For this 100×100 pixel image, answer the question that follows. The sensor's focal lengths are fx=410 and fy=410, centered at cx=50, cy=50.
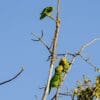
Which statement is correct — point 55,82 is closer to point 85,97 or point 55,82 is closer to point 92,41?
point 92,41

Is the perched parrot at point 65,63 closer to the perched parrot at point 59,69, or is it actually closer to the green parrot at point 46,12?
the perched parrot at point 59,69

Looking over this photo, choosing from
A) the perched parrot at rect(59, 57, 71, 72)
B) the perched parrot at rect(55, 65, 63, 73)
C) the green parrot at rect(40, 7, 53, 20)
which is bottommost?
the perched parrot at rect(55, 65, 63, 73)

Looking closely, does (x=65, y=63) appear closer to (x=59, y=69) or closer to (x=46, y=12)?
(x=59, y=69)

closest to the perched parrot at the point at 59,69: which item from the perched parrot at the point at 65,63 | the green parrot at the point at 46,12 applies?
the perched parrot at the point at 65,63

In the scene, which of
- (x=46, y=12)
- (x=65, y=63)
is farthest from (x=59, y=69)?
(x=46, y=12)

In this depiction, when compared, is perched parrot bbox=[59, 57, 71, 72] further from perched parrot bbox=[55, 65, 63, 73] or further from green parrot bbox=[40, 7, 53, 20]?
green parrot bbox=[40, 7, 53, 20]

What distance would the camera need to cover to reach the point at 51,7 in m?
6.01

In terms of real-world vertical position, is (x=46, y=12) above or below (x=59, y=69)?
above

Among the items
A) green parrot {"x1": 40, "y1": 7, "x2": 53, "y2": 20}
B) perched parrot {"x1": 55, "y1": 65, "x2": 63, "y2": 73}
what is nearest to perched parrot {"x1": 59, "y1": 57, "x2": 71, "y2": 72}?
perched parrot {"x1": 55, "y1": 65, "x2": 63, "y2": 73}

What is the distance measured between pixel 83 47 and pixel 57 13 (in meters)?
0.81

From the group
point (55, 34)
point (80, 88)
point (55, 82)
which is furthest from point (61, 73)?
point (80, 88)

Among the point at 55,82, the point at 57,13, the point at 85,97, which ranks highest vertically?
the point at 57,13

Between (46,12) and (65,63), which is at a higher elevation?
(46,12)

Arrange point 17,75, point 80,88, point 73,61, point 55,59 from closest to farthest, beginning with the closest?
point 17,75 < point 55,59 < point 73,61 < point 80,88
